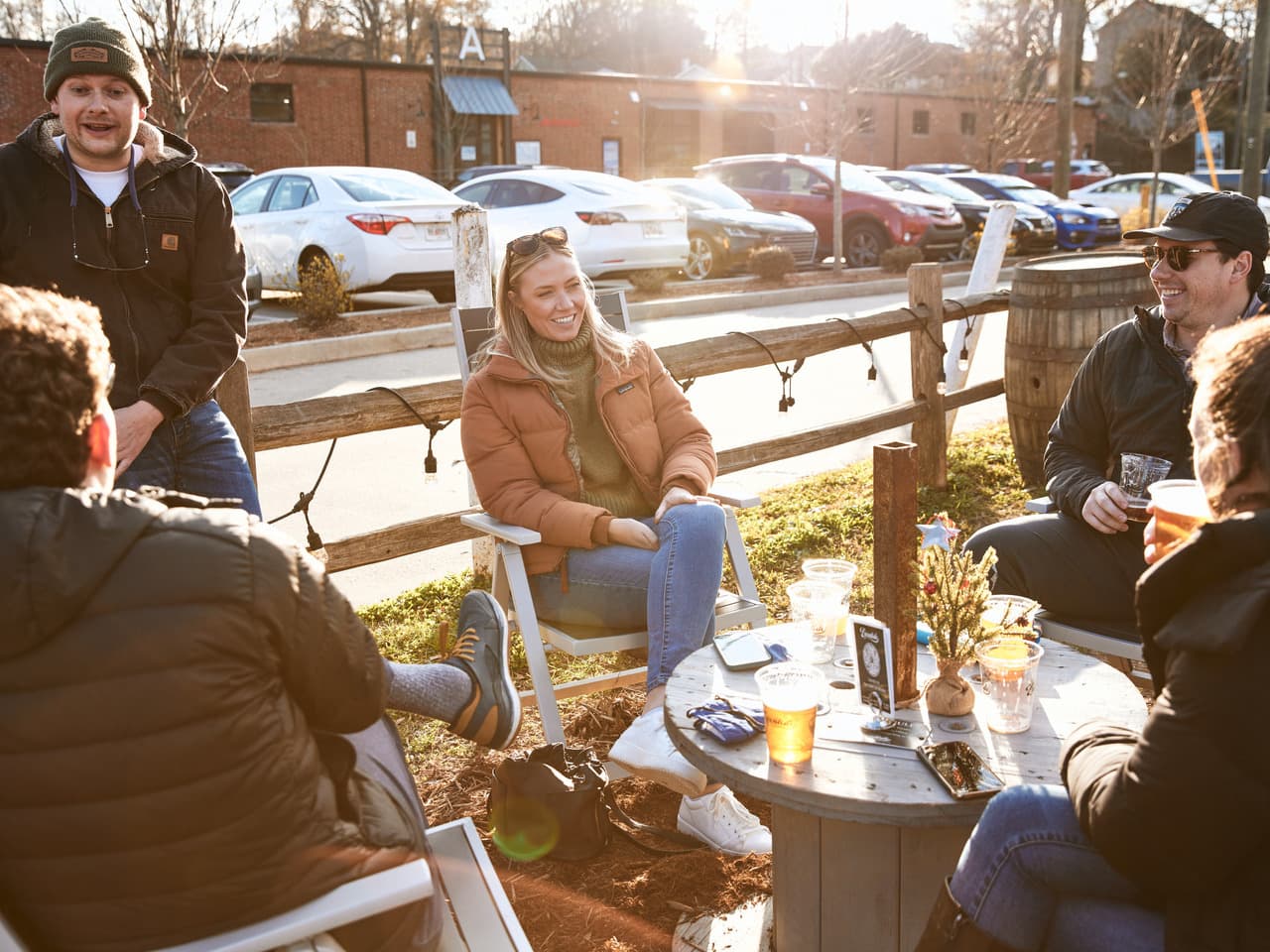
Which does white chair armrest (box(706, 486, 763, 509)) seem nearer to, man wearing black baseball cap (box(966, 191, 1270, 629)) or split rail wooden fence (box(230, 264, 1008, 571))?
man wearing black baseball cap (box(966, 191, 1270, 629))

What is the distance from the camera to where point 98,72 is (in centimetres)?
288

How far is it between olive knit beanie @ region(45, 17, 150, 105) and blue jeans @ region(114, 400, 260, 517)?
34.7 inches

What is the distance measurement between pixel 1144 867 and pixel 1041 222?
1910 centimetres

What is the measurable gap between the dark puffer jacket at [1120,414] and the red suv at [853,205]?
1436 centimetres

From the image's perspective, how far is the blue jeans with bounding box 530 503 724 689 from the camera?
3.23 m

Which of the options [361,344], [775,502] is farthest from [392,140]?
[775,502]

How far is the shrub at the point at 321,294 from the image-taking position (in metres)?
11.3

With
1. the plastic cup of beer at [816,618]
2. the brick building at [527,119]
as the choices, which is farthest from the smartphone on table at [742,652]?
the brick building at [527,119]

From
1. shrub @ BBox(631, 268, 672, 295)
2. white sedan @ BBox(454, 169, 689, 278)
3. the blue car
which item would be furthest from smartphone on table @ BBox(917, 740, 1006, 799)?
the blue car

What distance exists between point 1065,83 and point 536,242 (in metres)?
20.0

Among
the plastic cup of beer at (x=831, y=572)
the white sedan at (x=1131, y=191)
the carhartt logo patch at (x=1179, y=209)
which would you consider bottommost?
the plastic cup of beer at (x=831, y=572)

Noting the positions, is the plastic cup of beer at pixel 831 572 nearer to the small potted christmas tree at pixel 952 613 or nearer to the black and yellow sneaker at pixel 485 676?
the small potted christmas tree at pixel 952 613

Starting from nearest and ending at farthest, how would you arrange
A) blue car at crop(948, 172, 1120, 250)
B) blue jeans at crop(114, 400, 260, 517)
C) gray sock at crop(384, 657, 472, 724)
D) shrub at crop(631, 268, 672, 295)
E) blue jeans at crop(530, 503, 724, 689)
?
gray sock at crop(384, 657, 472, 724) → blue jeans at crop(114, 400, 260, 517) → blue jeans at crop(530, 503, 724, 689) → shrub at crop(631, 268, 672, 295) → blue car at crop(948, 172, 1120, 250)

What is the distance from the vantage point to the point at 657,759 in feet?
9.25
